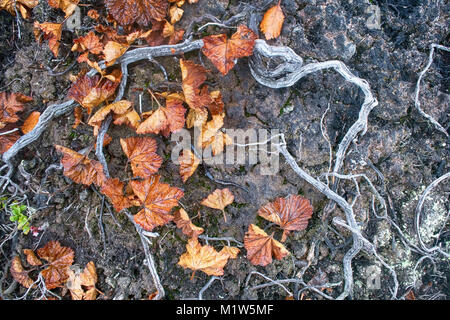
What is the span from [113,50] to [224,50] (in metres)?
0.79

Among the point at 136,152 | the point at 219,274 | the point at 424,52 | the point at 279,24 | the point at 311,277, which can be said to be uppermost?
the point at 279,24

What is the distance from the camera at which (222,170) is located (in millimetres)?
2674

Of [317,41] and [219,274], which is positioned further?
[317,41]

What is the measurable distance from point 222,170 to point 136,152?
0.64 m

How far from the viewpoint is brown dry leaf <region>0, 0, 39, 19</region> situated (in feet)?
8.99

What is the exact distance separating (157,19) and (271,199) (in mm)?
1552

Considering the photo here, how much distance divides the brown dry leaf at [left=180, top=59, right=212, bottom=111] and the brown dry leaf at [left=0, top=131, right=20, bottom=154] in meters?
1.39

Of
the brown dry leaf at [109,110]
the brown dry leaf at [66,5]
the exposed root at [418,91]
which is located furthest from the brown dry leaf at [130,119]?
the exposed root at [418,91]

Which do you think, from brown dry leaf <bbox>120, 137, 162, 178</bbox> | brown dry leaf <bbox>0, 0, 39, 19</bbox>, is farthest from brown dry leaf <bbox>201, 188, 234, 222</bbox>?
brown dry leaf <bbox>0, 0, 39, 19</bbox>

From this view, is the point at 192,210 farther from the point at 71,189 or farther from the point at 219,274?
the point at 71,189

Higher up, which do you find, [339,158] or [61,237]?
[339,158]

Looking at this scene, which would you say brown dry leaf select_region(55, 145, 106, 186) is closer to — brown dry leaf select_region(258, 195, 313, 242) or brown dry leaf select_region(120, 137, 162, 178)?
brown dry leaf select_region(120, 137, 162, 178)

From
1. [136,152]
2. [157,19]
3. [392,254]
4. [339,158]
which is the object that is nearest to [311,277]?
[392,254]

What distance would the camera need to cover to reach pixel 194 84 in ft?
8.24
